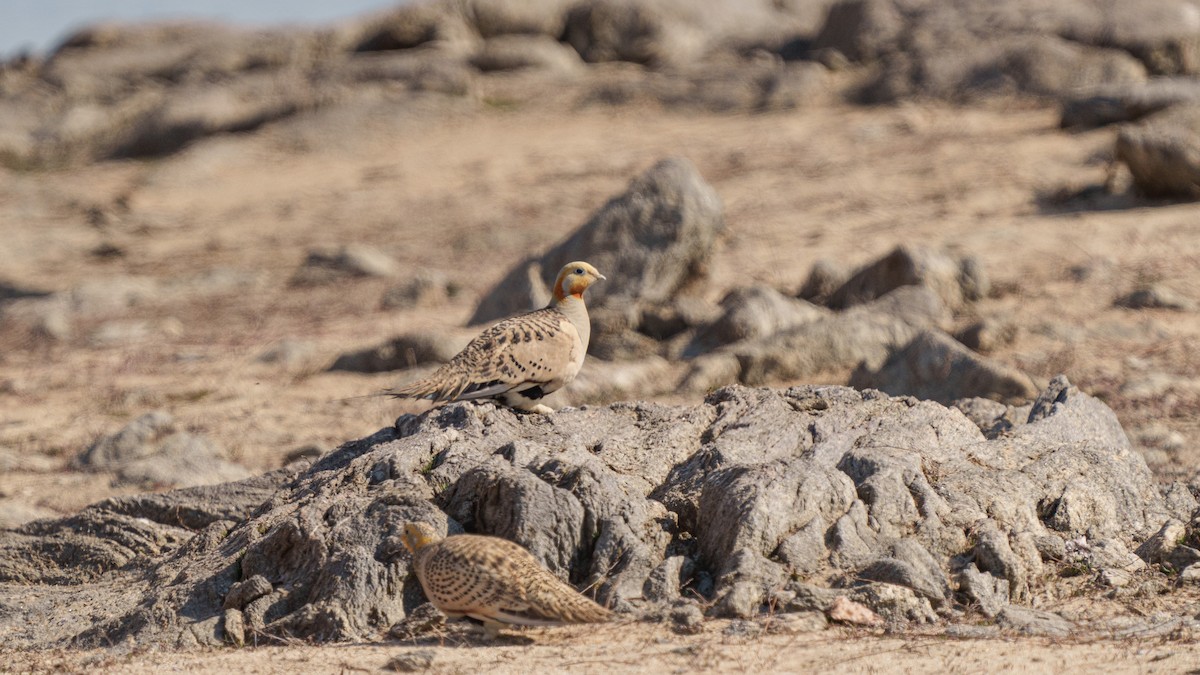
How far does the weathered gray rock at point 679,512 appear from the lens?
680cm

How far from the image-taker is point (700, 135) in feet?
91.4

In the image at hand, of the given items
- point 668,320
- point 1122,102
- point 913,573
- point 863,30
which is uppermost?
point 863,30

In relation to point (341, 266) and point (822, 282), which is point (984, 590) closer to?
point (822, 282)

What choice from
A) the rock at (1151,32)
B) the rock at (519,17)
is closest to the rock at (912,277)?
the rock at (1151,32)

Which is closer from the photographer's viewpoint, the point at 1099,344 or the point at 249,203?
the point at 1099,344

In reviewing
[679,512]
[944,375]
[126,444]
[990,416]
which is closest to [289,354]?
[126,444]

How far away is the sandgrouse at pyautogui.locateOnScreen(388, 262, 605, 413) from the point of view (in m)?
8.14

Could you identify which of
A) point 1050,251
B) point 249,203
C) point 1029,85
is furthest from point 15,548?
point 1029,85

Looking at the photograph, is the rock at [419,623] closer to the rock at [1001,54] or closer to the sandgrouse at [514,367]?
the sandgrouse at [514,367]

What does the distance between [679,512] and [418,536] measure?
1.40 meters

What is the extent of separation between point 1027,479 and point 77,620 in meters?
5.25

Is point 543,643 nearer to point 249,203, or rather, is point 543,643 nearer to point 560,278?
point 560,278

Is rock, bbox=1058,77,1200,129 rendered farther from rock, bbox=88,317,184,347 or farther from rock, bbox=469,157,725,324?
rock, bbox=88,317,184,347

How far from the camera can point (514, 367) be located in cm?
812
